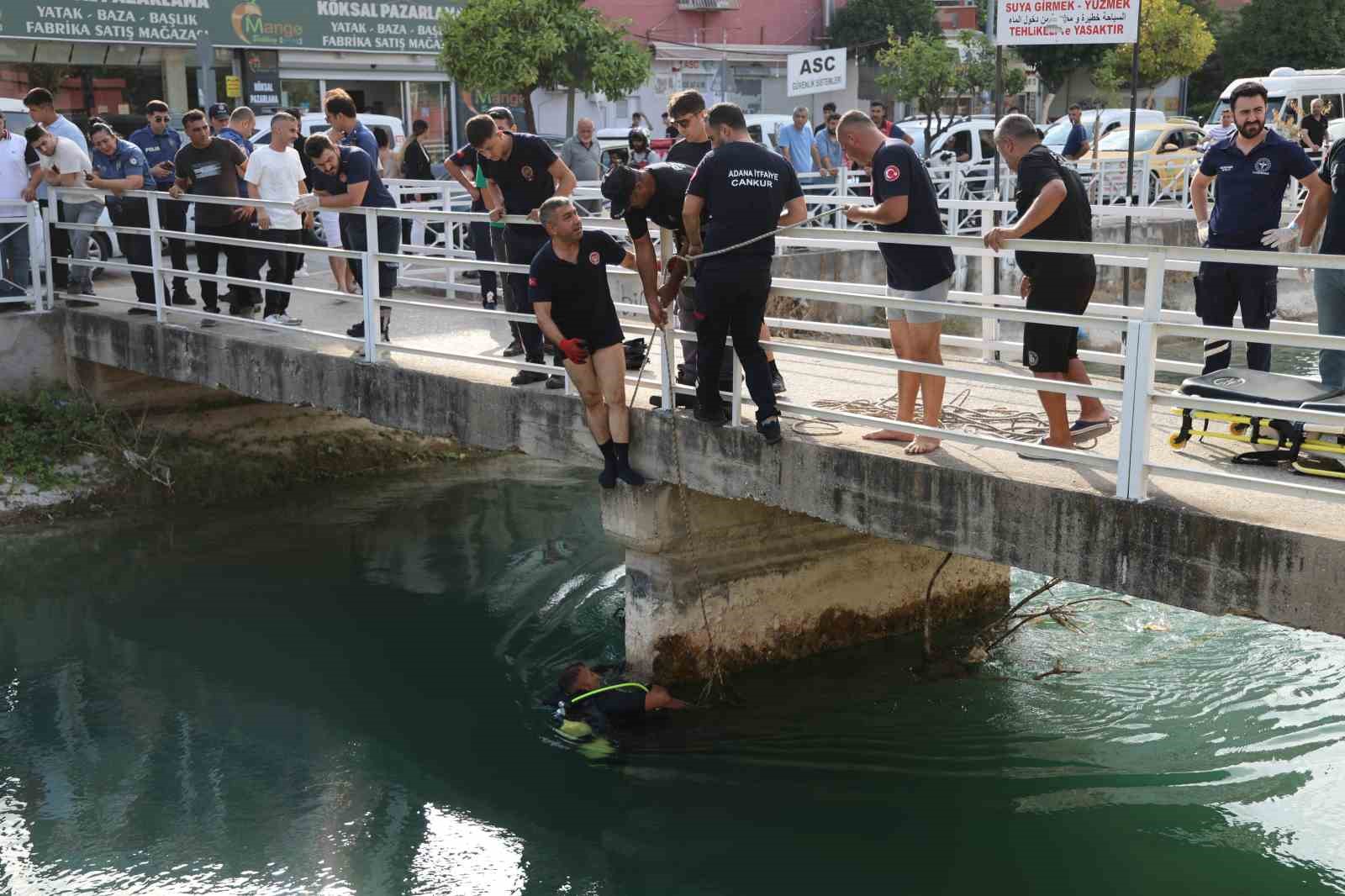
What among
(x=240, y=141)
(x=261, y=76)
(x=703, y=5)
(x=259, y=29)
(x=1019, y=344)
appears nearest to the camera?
(x=1019, y=344)

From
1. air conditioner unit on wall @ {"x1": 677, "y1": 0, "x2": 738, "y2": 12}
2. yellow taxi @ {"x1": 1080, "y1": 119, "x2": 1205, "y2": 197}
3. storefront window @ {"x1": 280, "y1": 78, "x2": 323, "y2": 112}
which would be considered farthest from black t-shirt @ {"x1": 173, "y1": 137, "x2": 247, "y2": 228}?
air conditioner unit on wall @ {"x1": 677, "y1": 0, "x2": 738, "y2": 12}

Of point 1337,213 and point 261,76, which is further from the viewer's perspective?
point 261,76

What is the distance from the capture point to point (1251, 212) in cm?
754

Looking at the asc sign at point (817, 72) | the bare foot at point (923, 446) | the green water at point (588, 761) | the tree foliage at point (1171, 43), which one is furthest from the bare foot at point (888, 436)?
the tree foliage at point (1171, 43)

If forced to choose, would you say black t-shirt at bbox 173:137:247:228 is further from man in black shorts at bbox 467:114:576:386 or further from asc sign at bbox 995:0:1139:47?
asc sign at bbox 995:0:1139:47

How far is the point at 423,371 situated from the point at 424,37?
22138 millimetres

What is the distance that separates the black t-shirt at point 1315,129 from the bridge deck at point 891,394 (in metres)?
10.8

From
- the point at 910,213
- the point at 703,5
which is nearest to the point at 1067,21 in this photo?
the point at 910,213

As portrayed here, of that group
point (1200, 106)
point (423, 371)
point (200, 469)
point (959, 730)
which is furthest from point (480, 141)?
point (1200, 106)

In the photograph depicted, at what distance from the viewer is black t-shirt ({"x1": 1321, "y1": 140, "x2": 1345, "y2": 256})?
22.9 feet

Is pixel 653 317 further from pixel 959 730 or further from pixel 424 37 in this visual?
pixel 424 37

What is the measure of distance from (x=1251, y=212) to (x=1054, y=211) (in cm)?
140

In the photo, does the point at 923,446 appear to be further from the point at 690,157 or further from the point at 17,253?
the point at 17,253

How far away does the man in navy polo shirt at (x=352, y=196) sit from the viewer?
34.3 feet
